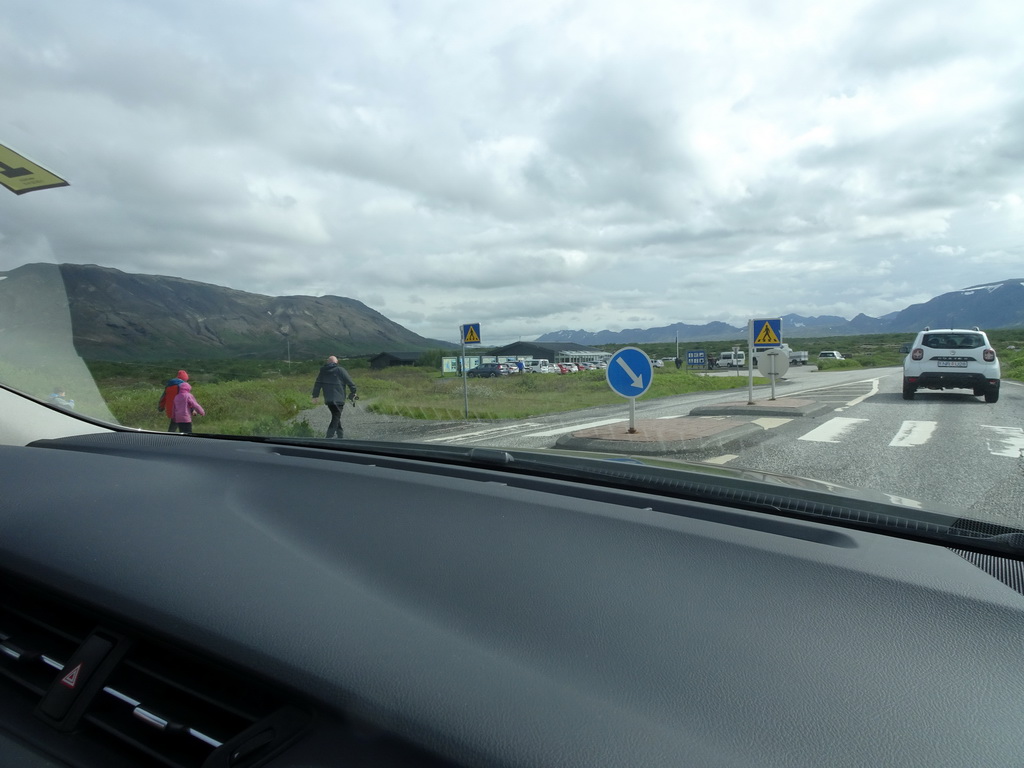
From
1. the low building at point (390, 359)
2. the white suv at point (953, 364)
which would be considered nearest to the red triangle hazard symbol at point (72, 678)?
the low building at point (390, 359)

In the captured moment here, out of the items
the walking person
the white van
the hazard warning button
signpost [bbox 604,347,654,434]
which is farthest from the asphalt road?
the white van

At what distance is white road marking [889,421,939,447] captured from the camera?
21.1 feet

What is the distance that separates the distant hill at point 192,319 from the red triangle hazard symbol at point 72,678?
127 inches

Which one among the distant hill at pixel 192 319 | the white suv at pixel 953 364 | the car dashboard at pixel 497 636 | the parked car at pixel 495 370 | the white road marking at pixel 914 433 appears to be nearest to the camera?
the car dashboard at pixel 497 636

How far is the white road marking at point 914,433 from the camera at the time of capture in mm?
6430

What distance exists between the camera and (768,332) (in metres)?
13.8

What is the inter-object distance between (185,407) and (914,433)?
23.6 feet

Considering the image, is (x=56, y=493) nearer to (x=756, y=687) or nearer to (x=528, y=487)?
(x=528, y=487)

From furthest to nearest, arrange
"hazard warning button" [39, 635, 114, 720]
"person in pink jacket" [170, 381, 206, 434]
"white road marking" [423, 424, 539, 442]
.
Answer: "white road marking" [423, 424, 539, 442] < "person in pink jacket" [170, 381, 206, 434] < "hazard warning button" [39, 635, 114, 720]

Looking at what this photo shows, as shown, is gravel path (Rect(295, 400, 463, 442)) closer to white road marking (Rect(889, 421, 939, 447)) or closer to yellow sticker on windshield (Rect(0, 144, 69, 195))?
yellow sticker on windshield (Rect(0, 144, 69, 195))

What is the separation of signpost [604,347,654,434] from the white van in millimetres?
6376

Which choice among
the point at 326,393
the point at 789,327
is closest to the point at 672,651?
the point at 326,393

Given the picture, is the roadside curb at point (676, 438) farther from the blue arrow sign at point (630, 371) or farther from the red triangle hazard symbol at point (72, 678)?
the red triangle hazard symbol at point (72, 678)

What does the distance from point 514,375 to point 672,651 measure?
36353mm
